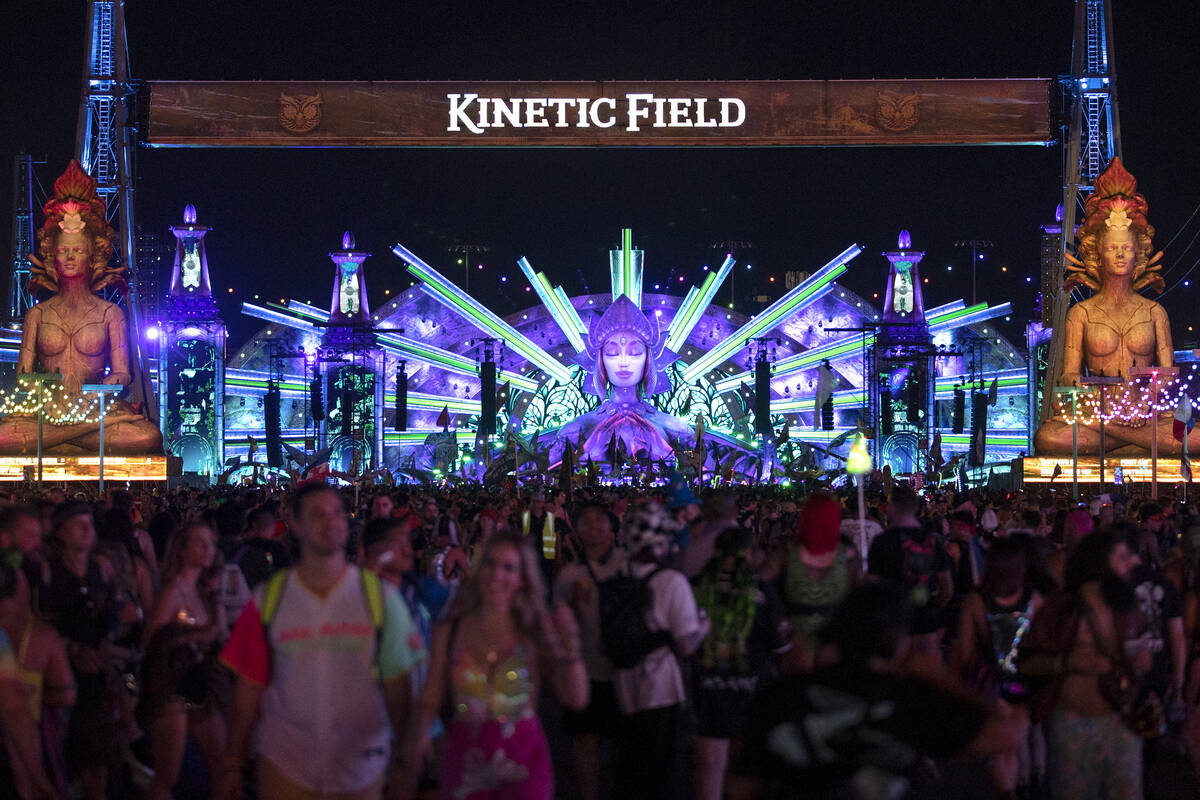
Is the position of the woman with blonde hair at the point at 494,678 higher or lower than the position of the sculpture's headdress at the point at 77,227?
lower

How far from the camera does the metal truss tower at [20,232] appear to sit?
42094 mm

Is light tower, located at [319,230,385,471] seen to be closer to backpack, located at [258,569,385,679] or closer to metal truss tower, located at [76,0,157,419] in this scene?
metal truss tower, located at [76,0,157,419]

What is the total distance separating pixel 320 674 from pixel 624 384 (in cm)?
3998

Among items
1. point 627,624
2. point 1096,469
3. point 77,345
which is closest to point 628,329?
point 1096,469

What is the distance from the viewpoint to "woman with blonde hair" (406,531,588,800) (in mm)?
4805

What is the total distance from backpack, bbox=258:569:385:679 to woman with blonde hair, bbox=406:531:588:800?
0.62 ft

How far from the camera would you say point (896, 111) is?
93.4 feet

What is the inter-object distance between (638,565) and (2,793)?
2735mm

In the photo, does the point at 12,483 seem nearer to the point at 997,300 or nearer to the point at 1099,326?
the point at 1099,326

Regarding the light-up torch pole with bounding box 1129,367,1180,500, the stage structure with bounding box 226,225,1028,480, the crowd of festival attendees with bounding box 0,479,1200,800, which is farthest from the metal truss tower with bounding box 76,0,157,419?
the crowd of festival attendees with bounding box 0,479,1200,800

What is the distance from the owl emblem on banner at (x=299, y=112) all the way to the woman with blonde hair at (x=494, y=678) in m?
24.5

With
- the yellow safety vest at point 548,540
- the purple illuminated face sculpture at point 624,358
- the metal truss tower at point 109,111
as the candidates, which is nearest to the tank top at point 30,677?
the yellow safety vest at point 548,540

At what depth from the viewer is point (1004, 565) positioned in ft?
22.6

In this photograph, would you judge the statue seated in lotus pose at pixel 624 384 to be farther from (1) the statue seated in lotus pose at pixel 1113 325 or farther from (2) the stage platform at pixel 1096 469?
(1) the statue seated in lotus pose at pixel 1113 325
